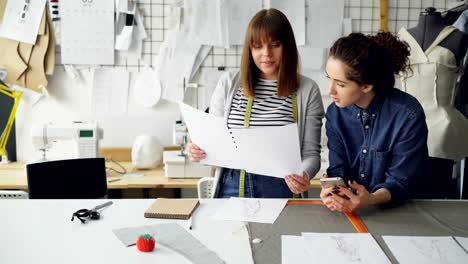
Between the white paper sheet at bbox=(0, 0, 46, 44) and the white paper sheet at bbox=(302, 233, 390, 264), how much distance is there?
2165mm

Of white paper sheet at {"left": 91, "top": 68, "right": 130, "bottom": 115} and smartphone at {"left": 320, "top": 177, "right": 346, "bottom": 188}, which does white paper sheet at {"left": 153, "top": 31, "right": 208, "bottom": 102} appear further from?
smartphone at {"left": 320, "top": 177, "right": 346, "bottom": 188}

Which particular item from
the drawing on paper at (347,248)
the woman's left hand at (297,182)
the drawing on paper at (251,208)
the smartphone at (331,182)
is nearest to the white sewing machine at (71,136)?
the drawing on paper at (251,208)

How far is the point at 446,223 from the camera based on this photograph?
1306 millimetres

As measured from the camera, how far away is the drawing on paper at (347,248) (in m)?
1.07

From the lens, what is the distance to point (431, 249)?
1.12m

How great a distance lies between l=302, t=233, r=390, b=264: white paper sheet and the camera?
106 centimetres

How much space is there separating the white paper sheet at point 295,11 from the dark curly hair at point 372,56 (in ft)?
4.48

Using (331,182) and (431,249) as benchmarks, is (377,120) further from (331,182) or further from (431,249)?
(431,249)

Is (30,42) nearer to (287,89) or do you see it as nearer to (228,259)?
(287,89)

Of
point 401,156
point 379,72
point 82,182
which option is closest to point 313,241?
point 401,156

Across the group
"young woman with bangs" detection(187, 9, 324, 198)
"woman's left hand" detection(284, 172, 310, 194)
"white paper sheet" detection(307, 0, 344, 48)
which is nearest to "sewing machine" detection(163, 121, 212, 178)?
"young woman with bangs" detection(187, 9, 324, 198)

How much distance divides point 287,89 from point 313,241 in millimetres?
663

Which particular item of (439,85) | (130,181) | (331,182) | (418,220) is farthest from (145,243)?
(439,85)

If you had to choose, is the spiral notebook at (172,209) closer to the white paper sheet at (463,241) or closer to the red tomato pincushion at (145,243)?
the red tomato pincushion at (145,243)
